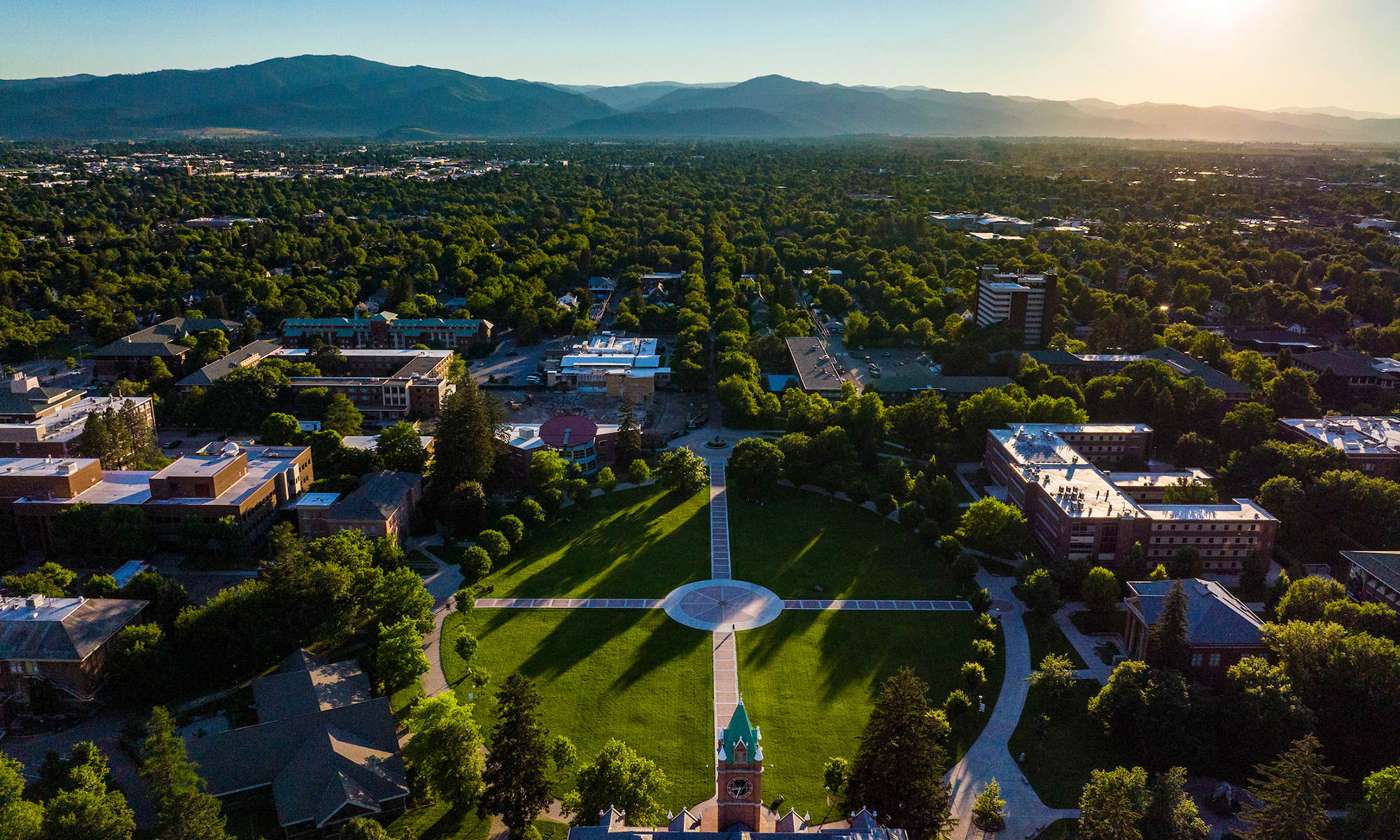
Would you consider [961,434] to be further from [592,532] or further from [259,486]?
[259,486]

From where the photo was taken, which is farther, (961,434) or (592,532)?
(961,434)

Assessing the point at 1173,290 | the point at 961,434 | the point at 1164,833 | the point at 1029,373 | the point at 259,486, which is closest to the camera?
the point at 1164,833

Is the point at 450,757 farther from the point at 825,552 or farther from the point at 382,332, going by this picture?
the point at 382,332

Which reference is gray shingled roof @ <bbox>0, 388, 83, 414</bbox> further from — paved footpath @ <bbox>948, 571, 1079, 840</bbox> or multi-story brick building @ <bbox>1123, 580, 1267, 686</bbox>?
multi-story brick building @ <bbox>1123, 580, 1267, 686</bbox>

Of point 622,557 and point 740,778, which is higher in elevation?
point 740,778

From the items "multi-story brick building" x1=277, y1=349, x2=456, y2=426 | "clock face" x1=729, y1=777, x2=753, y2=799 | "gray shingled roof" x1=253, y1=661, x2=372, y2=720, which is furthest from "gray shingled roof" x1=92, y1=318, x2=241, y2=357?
"clock face" x1=729, y1=777, x2=753, y2=799

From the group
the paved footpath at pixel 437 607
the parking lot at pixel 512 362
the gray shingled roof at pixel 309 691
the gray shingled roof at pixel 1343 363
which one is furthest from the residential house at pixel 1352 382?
the gray shingled roof at pixel 309 691

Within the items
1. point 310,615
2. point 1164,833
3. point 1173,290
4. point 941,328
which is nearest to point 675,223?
point 941,328

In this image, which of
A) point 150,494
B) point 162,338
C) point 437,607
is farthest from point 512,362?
point 437,607
